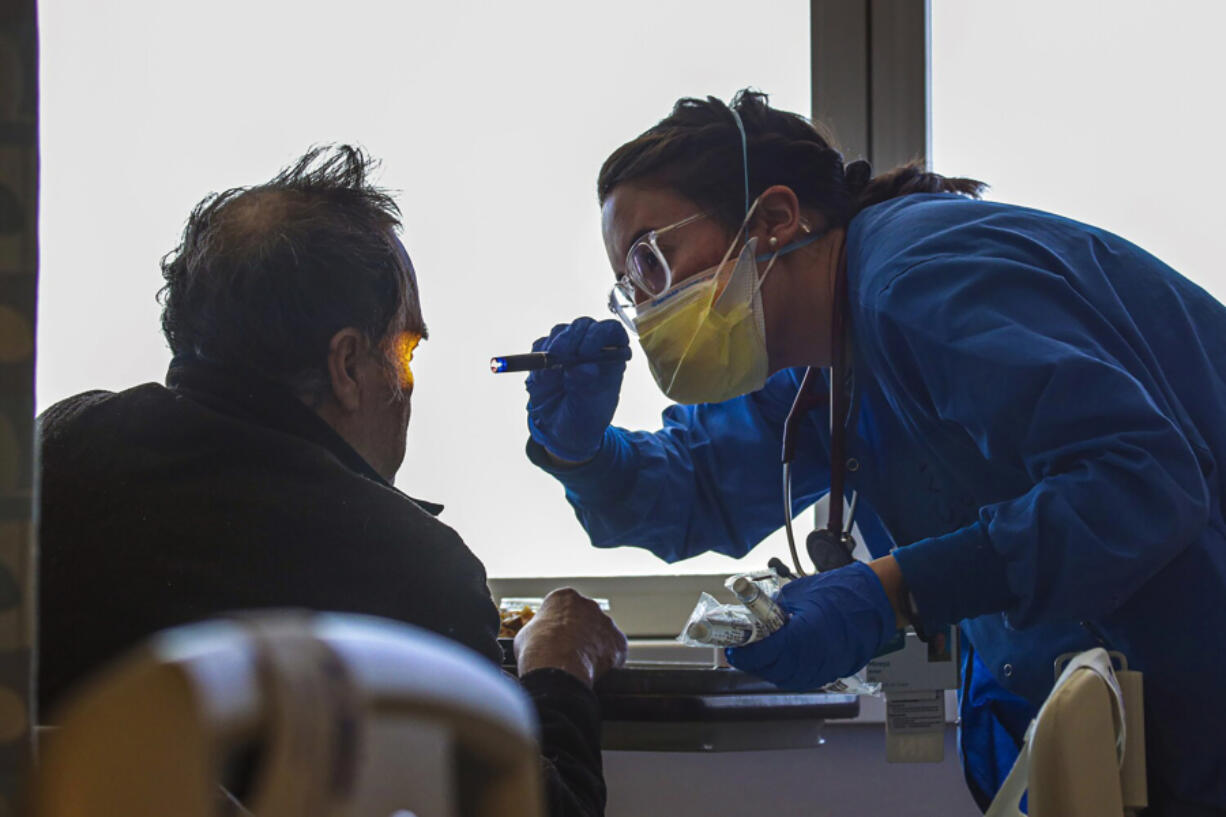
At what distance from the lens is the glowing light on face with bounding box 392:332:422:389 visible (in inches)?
46.6

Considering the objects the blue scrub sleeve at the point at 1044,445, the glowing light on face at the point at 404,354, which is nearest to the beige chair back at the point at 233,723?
the blue scrub sleeve at the point at 1044,445

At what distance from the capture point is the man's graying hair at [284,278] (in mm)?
1036

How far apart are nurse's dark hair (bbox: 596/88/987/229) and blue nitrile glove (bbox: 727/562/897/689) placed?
50 cm

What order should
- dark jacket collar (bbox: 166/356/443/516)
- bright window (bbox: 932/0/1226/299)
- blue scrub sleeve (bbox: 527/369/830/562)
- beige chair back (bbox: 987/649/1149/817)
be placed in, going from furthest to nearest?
1. bright window (bbox: 932/0/1226/299)
2. blue scrub sleeve (bbox: 527/369/830/562)
3. dark jacket collar (bbox: 166/356/443/516)
4. beige chair back (bbox: 987/649/1149/817)

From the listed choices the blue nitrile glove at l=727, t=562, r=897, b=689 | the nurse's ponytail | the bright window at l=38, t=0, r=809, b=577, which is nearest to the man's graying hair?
the blue nitrile glove at l=727, t=562, r=897, b=689

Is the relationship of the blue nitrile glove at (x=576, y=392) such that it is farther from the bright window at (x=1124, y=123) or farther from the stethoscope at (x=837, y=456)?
the bright window at (x=1124, y=123)

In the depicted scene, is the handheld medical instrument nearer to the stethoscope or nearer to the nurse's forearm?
the stethoscope

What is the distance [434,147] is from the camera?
197 centimetres

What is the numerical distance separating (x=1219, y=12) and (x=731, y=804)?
5.27 feet

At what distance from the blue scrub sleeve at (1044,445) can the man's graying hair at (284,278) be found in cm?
52

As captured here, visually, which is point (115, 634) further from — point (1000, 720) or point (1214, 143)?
point (1214, 143)

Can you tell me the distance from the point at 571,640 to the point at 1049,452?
0.50 m

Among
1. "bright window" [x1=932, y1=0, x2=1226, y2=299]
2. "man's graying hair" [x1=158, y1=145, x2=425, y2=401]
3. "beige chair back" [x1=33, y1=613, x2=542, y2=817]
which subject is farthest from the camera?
"bright window" [x1=932, y1=0, x2=1226, y2=299]

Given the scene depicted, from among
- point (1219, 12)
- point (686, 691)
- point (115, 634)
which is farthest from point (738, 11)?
point (115, 634)
